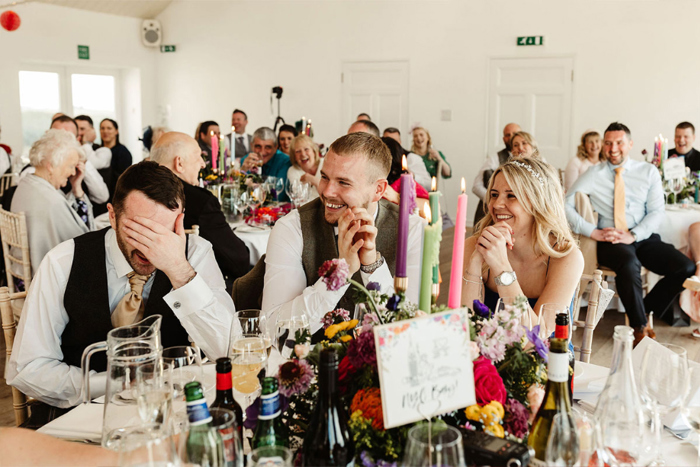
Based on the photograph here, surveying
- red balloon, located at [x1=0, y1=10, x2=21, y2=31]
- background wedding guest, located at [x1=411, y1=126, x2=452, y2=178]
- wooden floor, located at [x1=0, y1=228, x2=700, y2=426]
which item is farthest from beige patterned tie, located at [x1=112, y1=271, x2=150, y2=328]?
red balloon, located at [x1=0, y1=10, x2=21, y2=31]

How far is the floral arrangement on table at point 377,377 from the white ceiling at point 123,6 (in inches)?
420

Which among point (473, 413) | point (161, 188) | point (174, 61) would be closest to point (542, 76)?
point (174, 61)

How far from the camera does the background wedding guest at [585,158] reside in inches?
271

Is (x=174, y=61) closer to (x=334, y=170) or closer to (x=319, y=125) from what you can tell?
(x=319, y=125)

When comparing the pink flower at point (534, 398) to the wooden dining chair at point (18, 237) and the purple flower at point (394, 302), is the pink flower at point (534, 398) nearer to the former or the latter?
the purple flower at point (394, 302)

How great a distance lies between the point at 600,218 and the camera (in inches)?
194

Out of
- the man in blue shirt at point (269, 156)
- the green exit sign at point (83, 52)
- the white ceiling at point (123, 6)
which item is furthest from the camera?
the green exit sign at point (83, 52)

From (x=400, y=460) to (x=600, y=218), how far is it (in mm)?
4362

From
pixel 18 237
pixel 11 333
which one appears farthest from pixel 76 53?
pixel 11 333

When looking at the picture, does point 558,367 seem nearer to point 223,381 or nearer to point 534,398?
point 534,398

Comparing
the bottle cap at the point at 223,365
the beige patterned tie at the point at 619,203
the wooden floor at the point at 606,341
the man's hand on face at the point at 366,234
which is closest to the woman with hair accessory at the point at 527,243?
the man's hand on face at the point at 366,234

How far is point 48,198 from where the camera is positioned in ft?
12.1

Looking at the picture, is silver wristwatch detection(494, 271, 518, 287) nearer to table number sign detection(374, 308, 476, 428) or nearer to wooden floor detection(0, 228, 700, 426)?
table number sign detection(374, 308, 476, 428)

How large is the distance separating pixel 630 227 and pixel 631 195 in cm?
25
